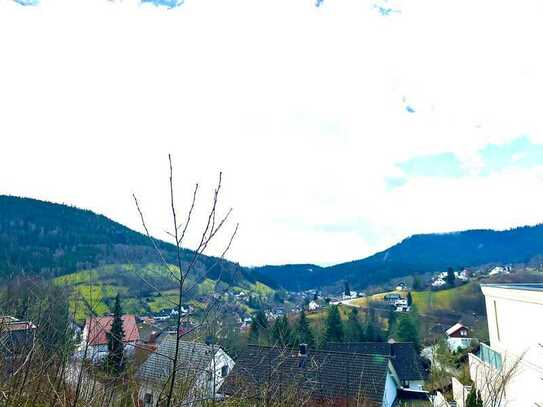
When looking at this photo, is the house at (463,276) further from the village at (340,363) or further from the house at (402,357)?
the village at (340,363)

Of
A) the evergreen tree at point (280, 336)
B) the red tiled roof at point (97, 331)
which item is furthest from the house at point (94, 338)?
the evergreen tree at point (280, 336)

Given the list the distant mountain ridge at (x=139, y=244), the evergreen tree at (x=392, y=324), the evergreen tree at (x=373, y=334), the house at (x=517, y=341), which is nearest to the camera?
the house at (x=517, y=341)

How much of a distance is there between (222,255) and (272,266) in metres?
128

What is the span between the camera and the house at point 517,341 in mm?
9555

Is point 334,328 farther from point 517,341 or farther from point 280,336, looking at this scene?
point 280,336

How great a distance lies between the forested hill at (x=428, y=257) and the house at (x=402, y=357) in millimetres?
70351

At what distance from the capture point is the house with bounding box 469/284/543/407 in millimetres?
9555

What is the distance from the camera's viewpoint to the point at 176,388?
11.2ft

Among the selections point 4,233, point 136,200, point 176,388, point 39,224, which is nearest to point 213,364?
point 176,388

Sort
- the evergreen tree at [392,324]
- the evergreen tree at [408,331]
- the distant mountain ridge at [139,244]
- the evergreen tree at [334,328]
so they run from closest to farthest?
the evergreen tree at [408,331]
the evergreen tree at [334,328]
the evergreen tree at [392,324]
the distant mountain ridge at [139,244]

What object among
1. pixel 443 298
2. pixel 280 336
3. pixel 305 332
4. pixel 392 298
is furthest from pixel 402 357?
pixel 392 298

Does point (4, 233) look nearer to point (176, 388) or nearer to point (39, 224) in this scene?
point (39, 224)

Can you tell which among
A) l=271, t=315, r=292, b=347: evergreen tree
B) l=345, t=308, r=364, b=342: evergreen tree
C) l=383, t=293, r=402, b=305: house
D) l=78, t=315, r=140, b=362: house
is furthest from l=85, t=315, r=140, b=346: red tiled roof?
l=383, t=293, r=402, b=305: house

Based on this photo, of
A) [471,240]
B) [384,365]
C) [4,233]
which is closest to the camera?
[384,365]
